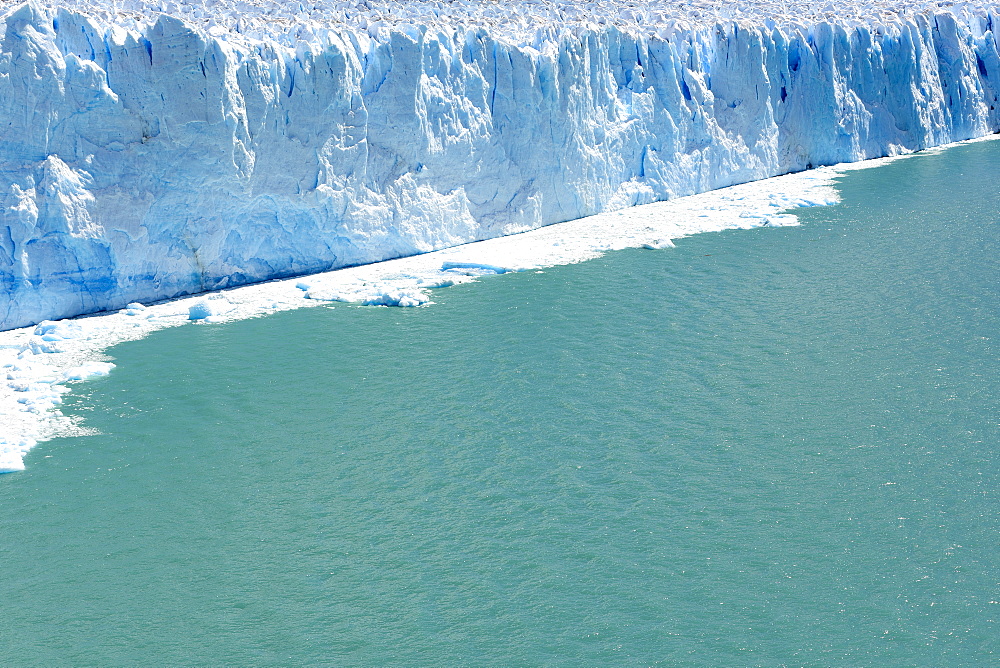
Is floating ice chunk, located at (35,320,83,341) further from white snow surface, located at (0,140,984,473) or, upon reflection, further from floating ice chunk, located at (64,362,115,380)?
floating ice chunk, located at (64,362,115,380)

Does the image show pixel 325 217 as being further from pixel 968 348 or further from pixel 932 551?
pixel 932 551

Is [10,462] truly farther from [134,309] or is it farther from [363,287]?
[363,287]

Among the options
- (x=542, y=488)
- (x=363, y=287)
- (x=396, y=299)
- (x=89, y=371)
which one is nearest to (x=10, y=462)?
(x=89, y=371)

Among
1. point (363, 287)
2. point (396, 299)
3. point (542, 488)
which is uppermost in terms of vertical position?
point (363, 287)

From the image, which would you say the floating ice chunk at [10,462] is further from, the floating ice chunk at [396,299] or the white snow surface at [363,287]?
the floating ice chunk at [396,299]

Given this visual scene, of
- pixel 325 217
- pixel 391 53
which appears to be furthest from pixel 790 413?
pixel 391 53

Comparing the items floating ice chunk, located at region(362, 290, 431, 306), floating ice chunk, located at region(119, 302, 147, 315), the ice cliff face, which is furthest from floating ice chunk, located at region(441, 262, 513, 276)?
floating ice chunk, located at region(119, 302, 147, 315)

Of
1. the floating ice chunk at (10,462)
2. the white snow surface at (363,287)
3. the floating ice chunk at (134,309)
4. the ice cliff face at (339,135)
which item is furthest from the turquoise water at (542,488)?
the ice cliff face at (339,135)
